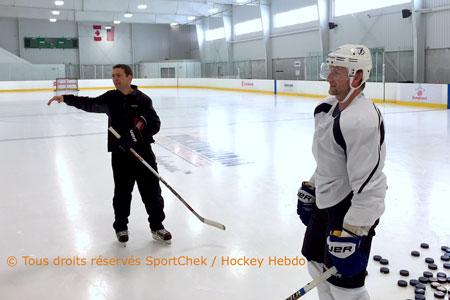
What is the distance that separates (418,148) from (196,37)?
3610 cm

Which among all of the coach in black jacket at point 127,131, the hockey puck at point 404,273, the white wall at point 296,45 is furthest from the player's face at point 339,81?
the white wall at point 296,45

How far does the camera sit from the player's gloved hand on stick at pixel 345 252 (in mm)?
2156

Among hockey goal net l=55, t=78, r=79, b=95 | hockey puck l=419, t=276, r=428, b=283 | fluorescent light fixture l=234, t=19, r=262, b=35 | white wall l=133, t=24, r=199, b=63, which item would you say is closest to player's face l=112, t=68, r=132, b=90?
hockey puck l=419, t=276, r=428, b=283

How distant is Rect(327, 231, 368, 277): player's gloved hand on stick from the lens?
216cm

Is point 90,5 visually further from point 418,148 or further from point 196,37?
point 418,148

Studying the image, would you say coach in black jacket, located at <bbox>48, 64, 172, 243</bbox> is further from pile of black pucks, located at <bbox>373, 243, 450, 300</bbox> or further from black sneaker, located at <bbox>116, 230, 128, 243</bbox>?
pile of black pucks, located at <bbox>373, 243, 450, 300</bbox>

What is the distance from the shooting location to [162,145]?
9.94m

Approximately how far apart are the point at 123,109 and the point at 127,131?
194mm

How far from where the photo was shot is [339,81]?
2.25 meters

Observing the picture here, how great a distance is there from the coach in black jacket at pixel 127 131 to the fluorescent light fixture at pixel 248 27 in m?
28.6

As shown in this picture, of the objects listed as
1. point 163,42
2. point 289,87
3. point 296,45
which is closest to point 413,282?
point 289,87

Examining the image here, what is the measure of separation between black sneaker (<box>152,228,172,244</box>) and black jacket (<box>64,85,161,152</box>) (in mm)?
814

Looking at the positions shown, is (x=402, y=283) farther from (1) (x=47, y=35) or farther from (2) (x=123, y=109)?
(1) (x=47, y=35)

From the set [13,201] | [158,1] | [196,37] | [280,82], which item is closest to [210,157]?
[13,201]
